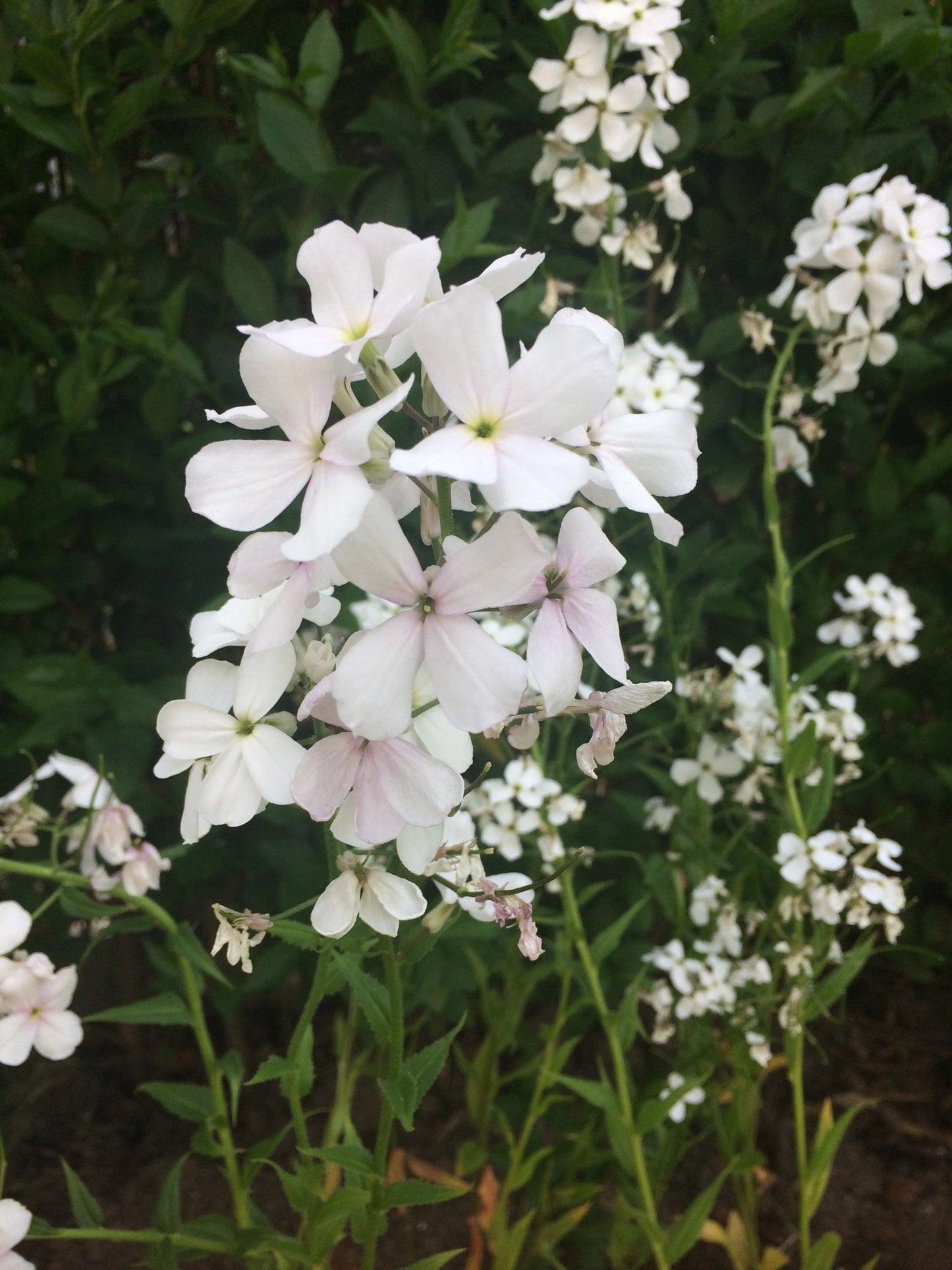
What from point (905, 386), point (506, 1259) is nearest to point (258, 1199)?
point (506, 1259)

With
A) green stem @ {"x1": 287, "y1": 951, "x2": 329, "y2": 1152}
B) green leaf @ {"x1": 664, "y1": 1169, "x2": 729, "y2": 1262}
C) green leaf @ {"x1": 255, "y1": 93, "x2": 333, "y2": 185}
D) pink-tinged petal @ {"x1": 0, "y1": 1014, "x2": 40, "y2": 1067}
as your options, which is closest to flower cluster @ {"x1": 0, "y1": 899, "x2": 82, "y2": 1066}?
pink-tinged petal @ {"x1": 0, "y1": 1014, "x2": 40, "y2": 1067}

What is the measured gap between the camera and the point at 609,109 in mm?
1451

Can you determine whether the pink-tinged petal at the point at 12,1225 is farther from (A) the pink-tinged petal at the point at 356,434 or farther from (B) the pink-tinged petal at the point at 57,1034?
(A) the pink-tinged petal at the point at 356,434

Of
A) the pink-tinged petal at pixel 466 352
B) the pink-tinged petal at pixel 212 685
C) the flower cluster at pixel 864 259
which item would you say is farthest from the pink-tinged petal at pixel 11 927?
the flower cluster at pixel 864 259

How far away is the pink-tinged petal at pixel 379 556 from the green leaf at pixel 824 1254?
3.86 ft

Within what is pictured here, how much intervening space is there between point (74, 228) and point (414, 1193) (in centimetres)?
132

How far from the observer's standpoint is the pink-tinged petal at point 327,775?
0.65m

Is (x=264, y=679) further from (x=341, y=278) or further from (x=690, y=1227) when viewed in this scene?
(x=690, y=1227)

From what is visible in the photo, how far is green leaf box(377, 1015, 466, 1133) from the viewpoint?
81 centimetres

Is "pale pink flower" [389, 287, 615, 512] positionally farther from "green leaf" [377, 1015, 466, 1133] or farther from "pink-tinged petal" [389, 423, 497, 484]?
"green leaf" [377, 1015, 466, 1133]

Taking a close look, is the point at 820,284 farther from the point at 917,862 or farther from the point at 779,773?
the point at 917,862

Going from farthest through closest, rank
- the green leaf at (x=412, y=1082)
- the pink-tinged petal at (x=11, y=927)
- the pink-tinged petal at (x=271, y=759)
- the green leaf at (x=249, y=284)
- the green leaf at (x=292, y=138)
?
Answer: the green leaf at (x=249, y=284) → the green leaf at (x=292, y=138) → the pink-tinged petal at (x=11, y=927) → the green leaf at (x=412, y=1082) → the pink-tinged petal at (x=271, y=759)

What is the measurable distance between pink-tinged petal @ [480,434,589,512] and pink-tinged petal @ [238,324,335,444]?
0.12m

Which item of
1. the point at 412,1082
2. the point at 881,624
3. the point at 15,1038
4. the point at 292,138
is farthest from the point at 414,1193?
the point at 292,138
